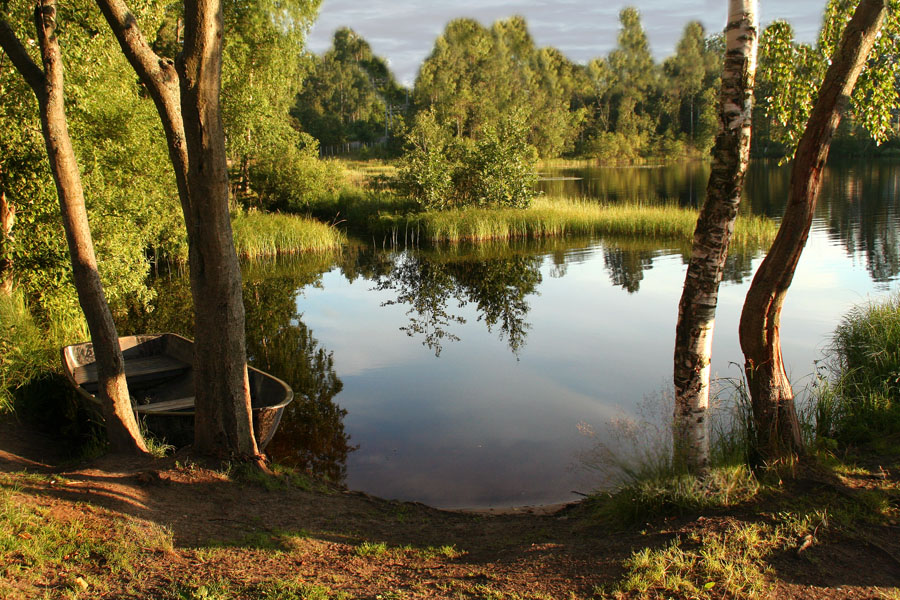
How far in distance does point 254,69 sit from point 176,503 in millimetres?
21641

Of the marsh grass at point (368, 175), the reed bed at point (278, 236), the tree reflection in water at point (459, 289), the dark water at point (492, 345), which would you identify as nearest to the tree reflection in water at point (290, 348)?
the dark water at point (492, 345)

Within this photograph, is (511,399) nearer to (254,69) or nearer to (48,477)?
(48,477)

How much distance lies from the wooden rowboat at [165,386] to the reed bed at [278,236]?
12.0 metres

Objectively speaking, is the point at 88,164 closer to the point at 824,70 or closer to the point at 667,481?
the point at 667,481

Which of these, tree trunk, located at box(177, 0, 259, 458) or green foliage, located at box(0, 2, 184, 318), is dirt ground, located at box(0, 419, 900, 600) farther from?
green foliage, located at box(0, 2, 184, 318)

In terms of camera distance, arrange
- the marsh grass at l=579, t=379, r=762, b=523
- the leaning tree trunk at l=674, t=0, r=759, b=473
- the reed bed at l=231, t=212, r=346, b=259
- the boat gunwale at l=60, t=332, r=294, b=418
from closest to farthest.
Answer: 1. the leaning tree trunk at l=674, t=0, r=759, b=473
2. the marsh grass at l=579, t=379, r=762, b=523
3. the boat gunwale at l=60, t=332, r=294, b=418
4. the reed bed at l=231, t=212, r=346, b=259

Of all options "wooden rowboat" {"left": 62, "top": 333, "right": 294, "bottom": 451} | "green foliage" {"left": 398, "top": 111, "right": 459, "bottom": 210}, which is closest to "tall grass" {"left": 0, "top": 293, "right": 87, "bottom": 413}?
"wooden rowboat" {"left": 62, "top": 333, "right": 294, "bottom": 451}

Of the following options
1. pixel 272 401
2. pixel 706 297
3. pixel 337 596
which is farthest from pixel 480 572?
pixel 272 401

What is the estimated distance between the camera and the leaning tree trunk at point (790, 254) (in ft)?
16.0

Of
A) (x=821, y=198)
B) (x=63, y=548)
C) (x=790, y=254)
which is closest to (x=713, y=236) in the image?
(x=790, y=254)

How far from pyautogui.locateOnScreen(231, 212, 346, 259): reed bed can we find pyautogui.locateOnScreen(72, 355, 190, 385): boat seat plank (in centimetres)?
1224

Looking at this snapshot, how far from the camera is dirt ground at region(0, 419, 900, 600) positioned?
3662 millimetres

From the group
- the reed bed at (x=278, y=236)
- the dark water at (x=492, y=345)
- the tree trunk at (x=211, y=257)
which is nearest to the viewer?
the tree trunk at (x=211, y=257)

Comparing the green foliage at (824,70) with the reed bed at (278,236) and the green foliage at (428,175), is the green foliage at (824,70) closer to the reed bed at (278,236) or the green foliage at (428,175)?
the reed bed at (278,236)
